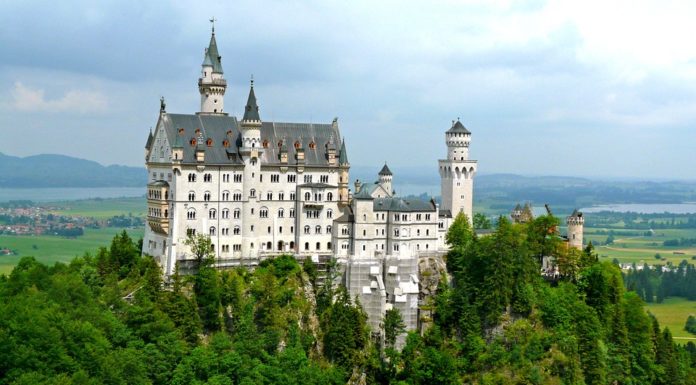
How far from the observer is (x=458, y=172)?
345 feet

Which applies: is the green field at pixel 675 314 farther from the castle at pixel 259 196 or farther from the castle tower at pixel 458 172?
the castle at pixel 259 196

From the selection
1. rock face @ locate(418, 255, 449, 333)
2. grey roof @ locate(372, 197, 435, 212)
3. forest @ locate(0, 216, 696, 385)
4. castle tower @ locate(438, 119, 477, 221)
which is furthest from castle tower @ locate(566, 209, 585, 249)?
grey roof @ locate(372, 197, 435, 212)

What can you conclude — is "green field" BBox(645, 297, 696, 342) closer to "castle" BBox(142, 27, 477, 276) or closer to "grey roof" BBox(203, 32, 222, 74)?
"castle" BBox(142, 27, 477, 276)

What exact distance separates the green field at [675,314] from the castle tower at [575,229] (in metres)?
56.8

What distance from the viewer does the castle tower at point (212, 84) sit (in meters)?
97.4

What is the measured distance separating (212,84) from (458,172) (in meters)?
30.1

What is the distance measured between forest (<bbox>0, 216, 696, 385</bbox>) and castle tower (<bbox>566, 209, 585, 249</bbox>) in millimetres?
2529

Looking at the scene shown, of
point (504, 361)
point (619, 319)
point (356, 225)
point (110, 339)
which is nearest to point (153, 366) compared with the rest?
point (110, 339)

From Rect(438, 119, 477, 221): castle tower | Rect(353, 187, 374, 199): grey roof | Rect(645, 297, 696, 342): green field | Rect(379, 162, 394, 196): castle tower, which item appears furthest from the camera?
Rect(645, 297, 696, 342): green field

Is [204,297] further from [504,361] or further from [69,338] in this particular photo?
[504,361]

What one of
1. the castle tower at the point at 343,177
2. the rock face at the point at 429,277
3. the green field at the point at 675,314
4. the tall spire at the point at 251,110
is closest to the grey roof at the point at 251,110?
the tall spire at the point at 251,110

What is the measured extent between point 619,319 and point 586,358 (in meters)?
7.64

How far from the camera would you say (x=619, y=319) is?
96500 millimetres

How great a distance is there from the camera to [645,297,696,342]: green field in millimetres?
158500
